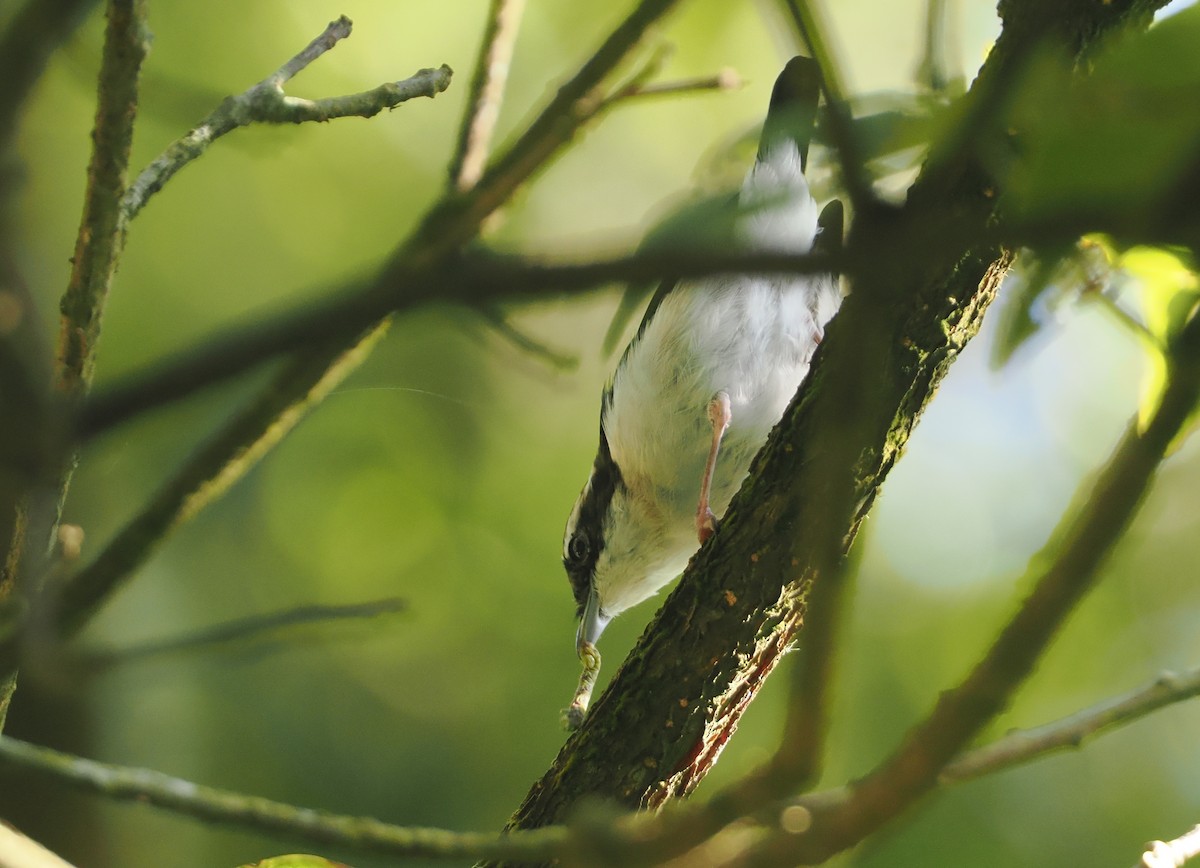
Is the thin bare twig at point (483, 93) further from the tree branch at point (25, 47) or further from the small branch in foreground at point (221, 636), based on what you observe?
the tree branch at point (25, 47)

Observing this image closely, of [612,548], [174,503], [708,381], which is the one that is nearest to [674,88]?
[174,503]

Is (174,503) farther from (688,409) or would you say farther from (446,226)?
(688,409)

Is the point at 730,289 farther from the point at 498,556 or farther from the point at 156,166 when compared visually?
the point at 498,556

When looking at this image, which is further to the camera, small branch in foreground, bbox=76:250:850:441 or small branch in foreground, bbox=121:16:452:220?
small branch in foreground, bbox=121:16:452:220

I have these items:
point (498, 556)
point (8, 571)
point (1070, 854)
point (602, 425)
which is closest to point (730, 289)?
point (602, 425)

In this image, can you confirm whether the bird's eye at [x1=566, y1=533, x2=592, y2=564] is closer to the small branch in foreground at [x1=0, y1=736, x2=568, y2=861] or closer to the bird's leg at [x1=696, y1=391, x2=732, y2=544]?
the bird's leg at [x1=696, y1=391, x2=732, y2=544]

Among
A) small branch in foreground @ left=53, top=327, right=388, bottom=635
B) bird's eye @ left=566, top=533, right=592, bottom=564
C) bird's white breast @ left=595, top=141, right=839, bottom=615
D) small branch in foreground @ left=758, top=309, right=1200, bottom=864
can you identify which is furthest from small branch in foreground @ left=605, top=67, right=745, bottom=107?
bird's eye @ left=566, top=533, right=592, bottom=564

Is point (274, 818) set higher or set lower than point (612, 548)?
lower
